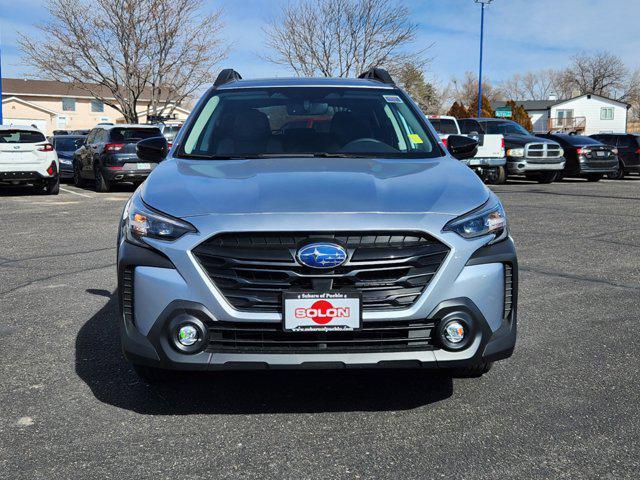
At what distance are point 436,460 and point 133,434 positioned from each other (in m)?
1.34

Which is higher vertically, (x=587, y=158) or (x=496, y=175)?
(x=587, y=158)

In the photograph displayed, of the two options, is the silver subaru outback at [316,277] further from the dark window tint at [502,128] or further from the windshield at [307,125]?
the dark window tint at [502,128]

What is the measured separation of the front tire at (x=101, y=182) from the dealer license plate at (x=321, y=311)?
15.7 meters

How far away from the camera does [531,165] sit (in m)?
20.8

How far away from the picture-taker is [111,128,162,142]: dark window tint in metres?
17.8

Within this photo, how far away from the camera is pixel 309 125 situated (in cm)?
467

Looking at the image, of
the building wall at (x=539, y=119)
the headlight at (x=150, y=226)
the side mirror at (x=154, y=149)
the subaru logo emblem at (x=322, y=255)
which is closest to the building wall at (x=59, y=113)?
the building wall at (x=539, y=119)

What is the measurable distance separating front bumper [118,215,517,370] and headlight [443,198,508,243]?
5cm

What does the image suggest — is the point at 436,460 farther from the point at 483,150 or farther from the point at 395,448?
the point at 483,150

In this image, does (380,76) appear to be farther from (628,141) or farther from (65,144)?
(628,141)

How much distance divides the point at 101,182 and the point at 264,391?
1537 cm

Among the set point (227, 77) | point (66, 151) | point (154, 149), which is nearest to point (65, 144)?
point (66, 151)

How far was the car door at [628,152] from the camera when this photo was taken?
80.8 feet

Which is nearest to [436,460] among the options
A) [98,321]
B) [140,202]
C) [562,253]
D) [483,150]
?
[140,202]
